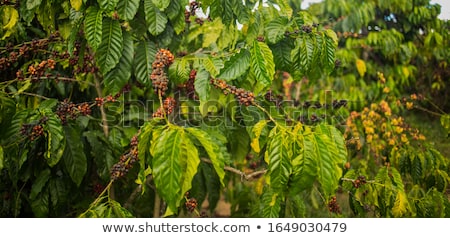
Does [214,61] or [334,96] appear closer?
[214,61]

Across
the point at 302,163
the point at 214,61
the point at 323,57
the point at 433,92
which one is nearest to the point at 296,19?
the point at 323,57

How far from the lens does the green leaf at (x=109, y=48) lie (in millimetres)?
1124

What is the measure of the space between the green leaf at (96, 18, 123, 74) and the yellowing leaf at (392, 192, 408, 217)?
0.88m

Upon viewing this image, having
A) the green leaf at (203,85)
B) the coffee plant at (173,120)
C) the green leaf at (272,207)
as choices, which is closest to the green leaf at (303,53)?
the coffee plant at (173,120)

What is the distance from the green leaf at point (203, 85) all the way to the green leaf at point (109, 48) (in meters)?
0.24

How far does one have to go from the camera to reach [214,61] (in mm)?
1120

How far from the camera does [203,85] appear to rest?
1.07 m

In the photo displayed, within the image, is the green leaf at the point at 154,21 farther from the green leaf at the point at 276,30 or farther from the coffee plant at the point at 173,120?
the green leaf at the point at 276,30

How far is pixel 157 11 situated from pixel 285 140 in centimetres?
54

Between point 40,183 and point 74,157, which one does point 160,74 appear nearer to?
point 74,157

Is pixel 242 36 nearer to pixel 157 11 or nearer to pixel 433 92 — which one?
pixel 157 11

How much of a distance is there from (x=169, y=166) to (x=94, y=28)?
51cm

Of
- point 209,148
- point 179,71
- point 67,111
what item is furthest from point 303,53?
point 67,111
